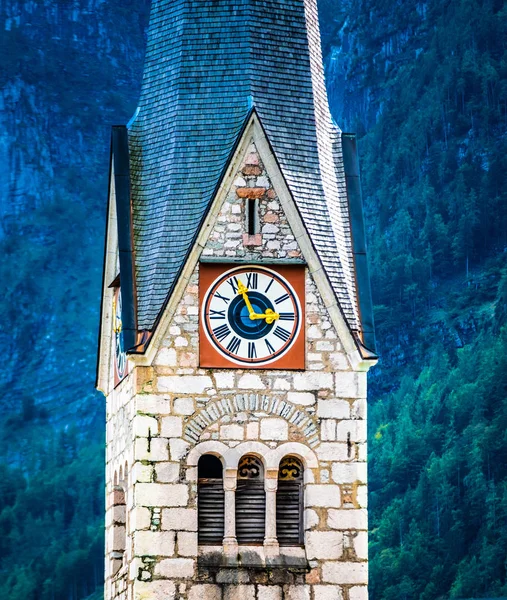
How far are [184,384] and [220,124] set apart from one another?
465cm

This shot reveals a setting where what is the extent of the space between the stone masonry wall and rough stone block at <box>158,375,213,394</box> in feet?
0.05

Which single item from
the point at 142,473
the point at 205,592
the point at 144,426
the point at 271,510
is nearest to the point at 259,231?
the point at 144,426

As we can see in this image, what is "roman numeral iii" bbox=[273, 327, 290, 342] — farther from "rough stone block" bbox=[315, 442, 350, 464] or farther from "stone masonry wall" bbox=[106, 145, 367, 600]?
"rough stone block" bbox=[315, 442, 350, 464]

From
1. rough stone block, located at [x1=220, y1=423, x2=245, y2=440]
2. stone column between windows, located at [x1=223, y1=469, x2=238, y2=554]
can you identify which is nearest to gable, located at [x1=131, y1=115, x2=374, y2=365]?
rough stone block, located at [x1=220, y1=423, x2=245, y2=440]

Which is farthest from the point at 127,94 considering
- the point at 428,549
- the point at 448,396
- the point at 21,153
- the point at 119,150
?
the point at 119,150

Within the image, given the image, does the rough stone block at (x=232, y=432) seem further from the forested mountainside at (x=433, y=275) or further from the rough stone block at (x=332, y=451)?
the forested mountainside at (x=433, y=275)

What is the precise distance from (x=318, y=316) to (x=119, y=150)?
472 cm

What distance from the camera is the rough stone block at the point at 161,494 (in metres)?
33.2

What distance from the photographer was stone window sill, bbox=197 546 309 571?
33125mm

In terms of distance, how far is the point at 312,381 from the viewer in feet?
111

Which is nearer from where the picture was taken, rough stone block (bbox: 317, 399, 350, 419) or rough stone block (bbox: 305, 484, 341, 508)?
rough stone block (bbox: 305, 484, 341, 508)

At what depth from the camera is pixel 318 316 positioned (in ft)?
112

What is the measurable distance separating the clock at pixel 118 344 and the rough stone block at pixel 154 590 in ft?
12.9

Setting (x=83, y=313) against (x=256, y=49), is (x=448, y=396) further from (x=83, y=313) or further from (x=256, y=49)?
(x=256, y=49)
